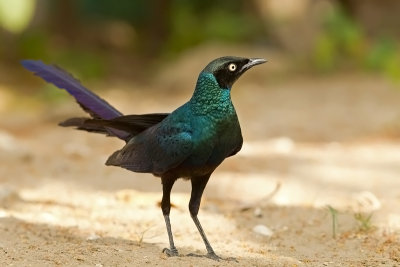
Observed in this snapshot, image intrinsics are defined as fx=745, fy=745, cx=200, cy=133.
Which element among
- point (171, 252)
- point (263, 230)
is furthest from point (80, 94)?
point (263, 230)

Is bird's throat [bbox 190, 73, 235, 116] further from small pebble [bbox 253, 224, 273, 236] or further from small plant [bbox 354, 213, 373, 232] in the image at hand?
small plant [bbox 354, 213, 373, 232]

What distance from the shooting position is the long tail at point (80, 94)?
4555mm

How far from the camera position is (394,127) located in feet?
29.9

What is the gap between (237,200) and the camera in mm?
5891

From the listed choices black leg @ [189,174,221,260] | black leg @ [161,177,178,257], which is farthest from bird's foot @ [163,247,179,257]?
black leg @ [189,174,221,260]

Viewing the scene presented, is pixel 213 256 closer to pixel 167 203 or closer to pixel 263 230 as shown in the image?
pixel 167 203

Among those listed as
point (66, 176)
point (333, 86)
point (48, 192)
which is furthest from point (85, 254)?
point (333, 86)

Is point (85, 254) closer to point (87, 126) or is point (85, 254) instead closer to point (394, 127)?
point (87, 126)

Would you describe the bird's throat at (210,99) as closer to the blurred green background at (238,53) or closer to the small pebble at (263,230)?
the small pebble at (263,230)

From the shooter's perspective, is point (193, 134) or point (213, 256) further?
point (213, 256)

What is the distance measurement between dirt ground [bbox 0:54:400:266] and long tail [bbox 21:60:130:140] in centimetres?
75

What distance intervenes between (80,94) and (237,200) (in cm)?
180

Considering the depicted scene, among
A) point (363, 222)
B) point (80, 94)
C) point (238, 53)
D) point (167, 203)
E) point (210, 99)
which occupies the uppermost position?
point (238, 53)

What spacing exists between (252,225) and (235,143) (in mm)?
1307
